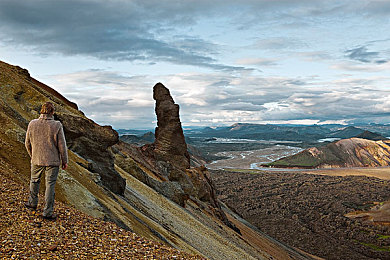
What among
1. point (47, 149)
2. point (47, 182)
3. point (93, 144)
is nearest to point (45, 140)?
point (47, 149)

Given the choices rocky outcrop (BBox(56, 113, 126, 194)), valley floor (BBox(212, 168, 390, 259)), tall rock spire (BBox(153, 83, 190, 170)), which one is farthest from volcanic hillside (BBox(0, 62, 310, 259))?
valley floor (BBox(212, 168, 390, 259))

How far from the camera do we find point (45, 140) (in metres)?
9.98

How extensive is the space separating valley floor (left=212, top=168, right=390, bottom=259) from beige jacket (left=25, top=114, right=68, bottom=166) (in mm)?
51690

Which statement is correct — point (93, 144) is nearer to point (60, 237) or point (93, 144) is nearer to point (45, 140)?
point (45, 140)

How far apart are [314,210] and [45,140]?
8175 cm

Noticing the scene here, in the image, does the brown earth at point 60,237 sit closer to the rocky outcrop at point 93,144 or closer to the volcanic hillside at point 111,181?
the volcanic hillside at point 111,181

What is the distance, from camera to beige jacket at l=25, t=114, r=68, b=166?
993 centimetres

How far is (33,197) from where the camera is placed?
408 inches

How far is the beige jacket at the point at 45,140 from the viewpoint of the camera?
993 centimetres

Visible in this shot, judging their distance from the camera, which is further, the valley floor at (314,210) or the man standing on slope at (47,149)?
the valley floor at (314,210)

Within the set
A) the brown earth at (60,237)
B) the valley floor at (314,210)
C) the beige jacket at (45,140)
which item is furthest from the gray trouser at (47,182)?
the valley floor at (314,210)

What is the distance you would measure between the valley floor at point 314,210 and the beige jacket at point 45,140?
51.7 metres

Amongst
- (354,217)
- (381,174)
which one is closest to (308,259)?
(354,217)

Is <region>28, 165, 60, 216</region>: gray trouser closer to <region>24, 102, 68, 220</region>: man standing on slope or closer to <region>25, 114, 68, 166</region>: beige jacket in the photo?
<region>24, 102, 68, 220</region>: man standing on slope
